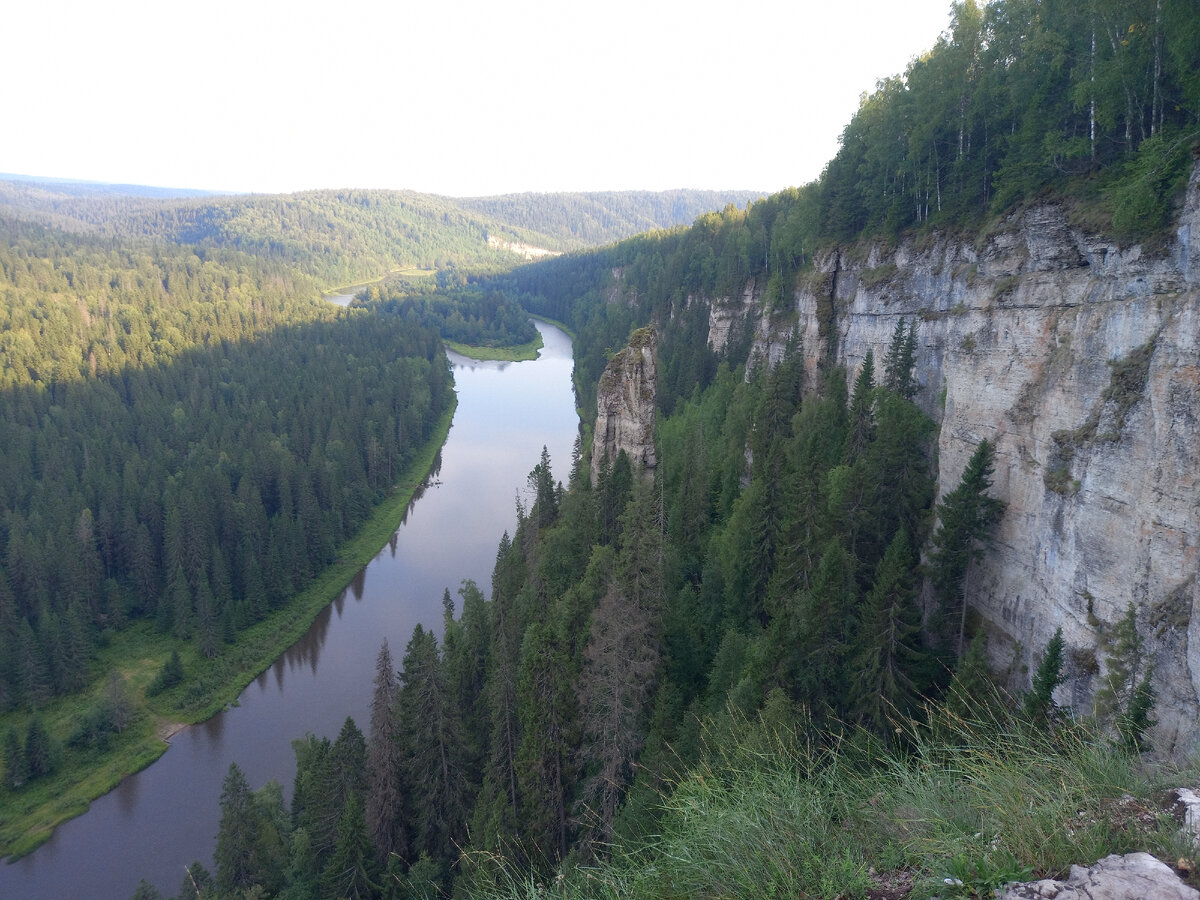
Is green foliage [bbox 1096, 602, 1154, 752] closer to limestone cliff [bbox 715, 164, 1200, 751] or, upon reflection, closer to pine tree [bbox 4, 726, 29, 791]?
limestone cliff [bbox 715, 164, 1200, 751]

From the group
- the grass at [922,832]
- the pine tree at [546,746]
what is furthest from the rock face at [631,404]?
the grass at [922,832]

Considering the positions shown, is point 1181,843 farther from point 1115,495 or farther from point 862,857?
point 1115,495

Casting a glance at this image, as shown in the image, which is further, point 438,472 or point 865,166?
point 438,472

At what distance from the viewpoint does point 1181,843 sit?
4.25 metres

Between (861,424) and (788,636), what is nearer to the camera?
(788,636)

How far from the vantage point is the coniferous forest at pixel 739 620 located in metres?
5.66

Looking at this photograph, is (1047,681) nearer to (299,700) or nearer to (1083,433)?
(1083,433)

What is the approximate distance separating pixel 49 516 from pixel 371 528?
21833 mm

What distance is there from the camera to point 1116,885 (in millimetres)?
3998

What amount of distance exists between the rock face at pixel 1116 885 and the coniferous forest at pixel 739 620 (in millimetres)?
150

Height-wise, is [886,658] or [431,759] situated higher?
[886,658]

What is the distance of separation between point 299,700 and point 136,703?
823cm

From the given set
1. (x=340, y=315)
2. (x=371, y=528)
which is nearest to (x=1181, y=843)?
(x=371, y=528)

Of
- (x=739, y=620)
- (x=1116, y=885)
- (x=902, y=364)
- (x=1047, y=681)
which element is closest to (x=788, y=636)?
(x=1047, y=681)
